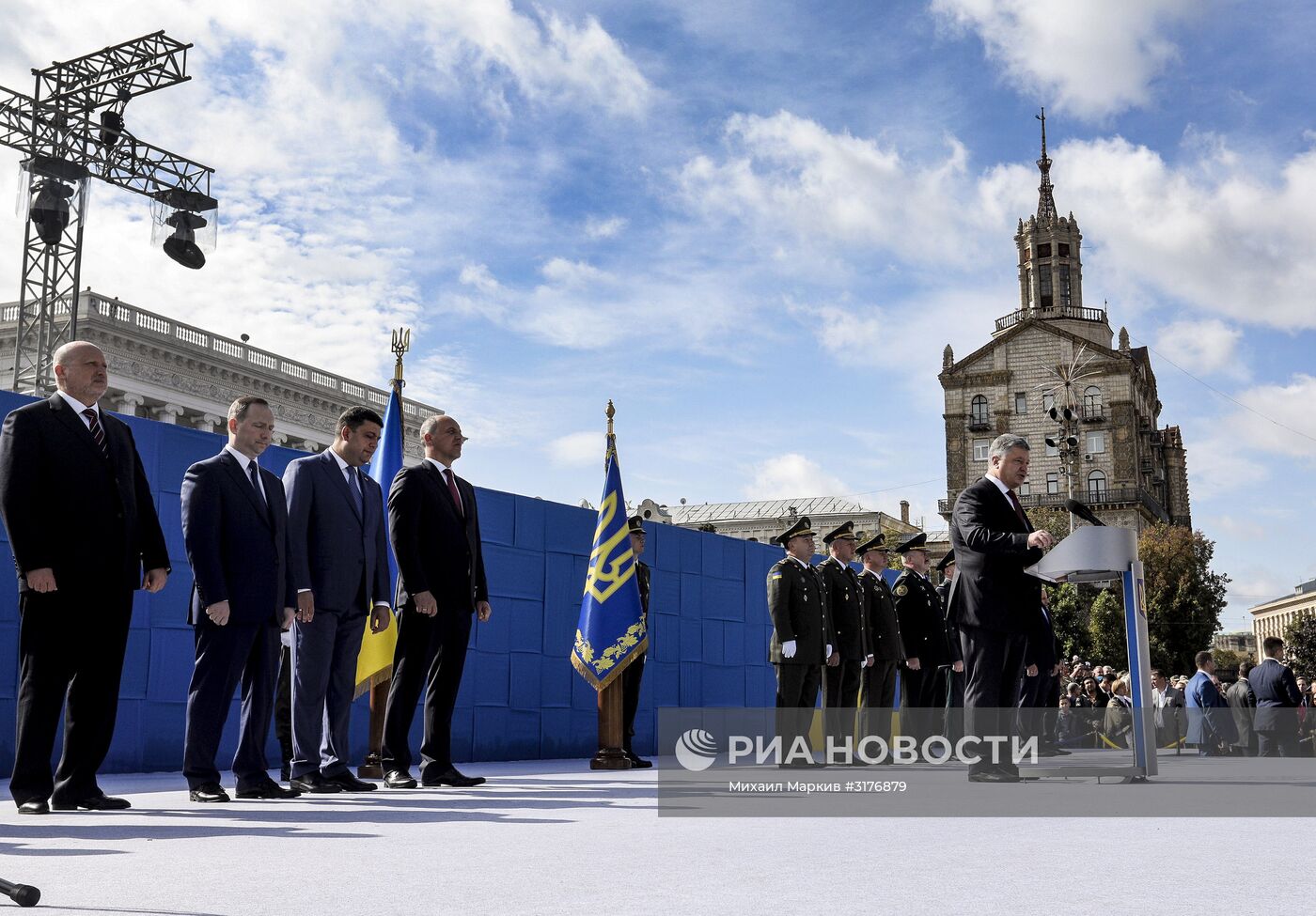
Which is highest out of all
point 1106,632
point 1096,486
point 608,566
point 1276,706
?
point 1096,486

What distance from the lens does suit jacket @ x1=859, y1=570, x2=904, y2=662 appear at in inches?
397

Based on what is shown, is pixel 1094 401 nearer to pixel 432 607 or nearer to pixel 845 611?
pixel 845 611

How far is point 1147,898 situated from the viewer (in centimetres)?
278

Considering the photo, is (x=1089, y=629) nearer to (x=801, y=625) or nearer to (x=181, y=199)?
(x=181, y=199)

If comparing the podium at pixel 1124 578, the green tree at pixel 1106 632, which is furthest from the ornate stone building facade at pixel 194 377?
the podium at pixel 1124 578

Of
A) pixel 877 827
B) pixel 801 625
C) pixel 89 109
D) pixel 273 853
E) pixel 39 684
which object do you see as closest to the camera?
pixel 273 853

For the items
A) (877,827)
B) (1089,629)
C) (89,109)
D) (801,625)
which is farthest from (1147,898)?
(1089,629)

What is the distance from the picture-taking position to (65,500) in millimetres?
4945

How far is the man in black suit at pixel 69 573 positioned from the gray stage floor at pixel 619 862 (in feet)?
0.71

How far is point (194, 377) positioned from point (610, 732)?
4340 cm

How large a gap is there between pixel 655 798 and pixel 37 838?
2.58 meters

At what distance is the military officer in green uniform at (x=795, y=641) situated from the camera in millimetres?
8570

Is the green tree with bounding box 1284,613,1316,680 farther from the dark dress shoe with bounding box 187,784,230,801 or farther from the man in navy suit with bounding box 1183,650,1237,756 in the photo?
the dark dress shoe with bounding box 187,784,230,801

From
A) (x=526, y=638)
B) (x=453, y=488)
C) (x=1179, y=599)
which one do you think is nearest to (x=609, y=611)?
(x=526, y=638)
